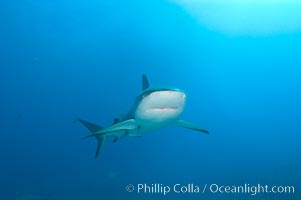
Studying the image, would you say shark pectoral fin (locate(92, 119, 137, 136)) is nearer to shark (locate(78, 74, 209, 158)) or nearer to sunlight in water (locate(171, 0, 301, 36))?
shark (locate(78, 74, 209, 158))

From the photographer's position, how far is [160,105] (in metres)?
4.04

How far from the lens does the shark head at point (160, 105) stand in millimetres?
3803

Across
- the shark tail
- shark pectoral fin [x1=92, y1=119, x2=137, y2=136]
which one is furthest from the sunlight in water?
shark pectoral fin [x1=92, y1=119, x2=137, y2=136]

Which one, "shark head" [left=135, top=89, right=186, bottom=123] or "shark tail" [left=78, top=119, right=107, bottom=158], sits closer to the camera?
"shark head" [left=135, top=89, right=186, bottom=123]

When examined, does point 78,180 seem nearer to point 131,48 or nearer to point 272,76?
point 131,48

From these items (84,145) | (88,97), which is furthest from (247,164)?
(88,97)

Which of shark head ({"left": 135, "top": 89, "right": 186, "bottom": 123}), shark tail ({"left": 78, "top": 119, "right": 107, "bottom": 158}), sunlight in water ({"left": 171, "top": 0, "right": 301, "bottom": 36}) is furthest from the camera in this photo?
sunlight in water ({"left": 171, "top": 0, "right": 301, "bottom": 36})

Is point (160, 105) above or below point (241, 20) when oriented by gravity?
below

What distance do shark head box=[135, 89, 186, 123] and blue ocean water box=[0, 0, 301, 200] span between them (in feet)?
25.1

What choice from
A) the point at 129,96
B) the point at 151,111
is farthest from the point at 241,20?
the point at 151,111

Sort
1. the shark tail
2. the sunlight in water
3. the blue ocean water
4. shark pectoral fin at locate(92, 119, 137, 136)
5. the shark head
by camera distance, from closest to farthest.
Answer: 1. the shark head
2. shark pectoral fin at locate(92, 119, 137, 136)
3. the shark tail
4. the sunlight in water
5. the blue ocean water

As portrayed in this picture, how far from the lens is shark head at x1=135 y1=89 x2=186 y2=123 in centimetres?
380

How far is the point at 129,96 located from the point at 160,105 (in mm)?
14046

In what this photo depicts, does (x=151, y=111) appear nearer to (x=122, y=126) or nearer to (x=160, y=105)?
(x=160, y=105)
